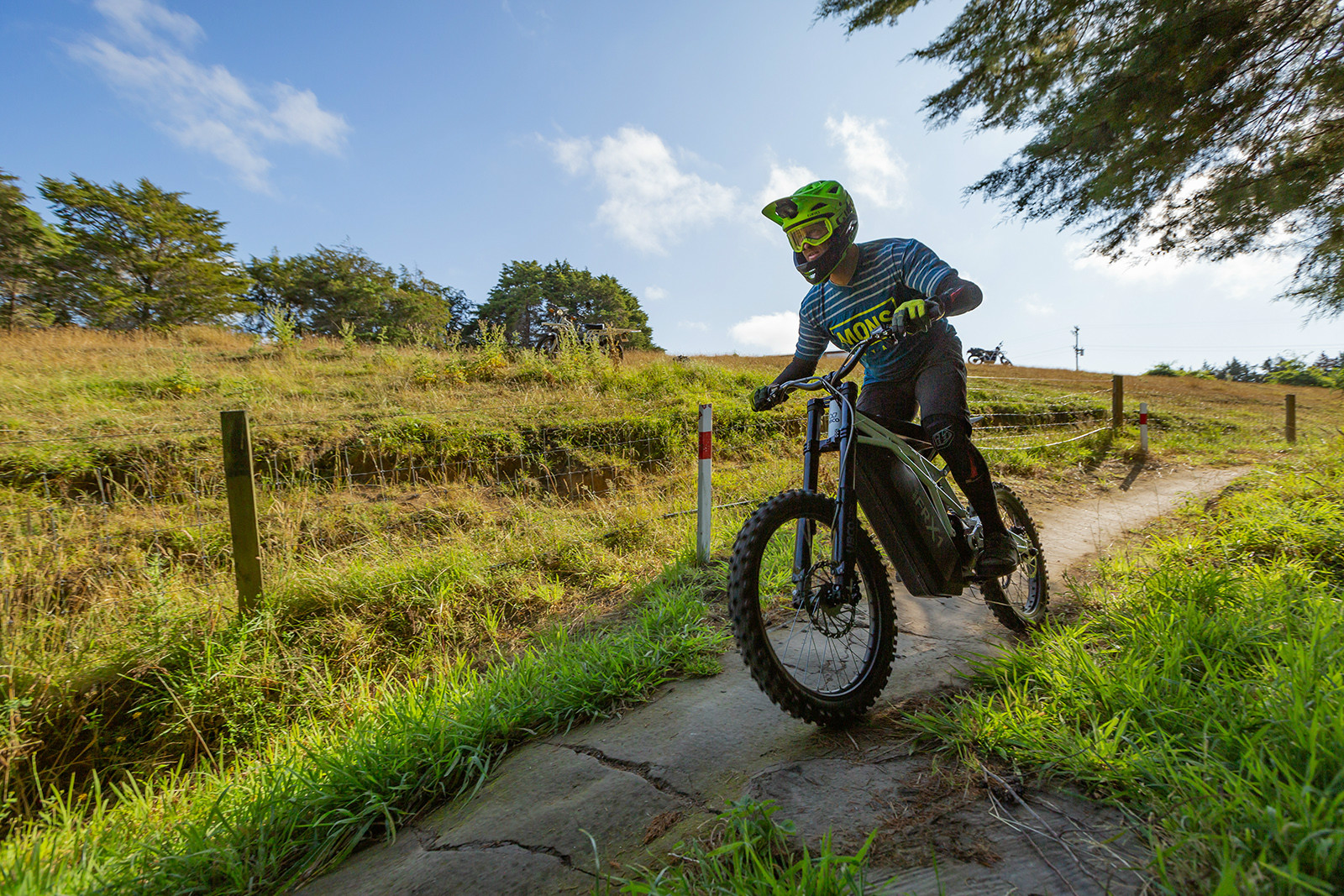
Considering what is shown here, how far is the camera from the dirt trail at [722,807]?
1.19 m

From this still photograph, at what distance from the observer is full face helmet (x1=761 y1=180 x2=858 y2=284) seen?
2.27 meters

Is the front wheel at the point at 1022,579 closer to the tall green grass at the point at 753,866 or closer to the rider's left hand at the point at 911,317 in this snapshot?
the rider's left hand at the point at 911,317

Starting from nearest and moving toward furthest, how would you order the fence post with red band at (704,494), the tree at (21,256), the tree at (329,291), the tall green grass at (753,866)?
the tall green grass at (753,866) → the fence post with red band at (704,494) → the tree at (21,256) → the tree at (329,291)

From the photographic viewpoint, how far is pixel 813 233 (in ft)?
7.57

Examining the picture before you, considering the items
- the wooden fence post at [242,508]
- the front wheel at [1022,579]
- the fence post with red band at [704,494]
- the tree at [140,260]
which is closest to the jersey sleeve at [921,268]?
the front wheel at [1022,579]

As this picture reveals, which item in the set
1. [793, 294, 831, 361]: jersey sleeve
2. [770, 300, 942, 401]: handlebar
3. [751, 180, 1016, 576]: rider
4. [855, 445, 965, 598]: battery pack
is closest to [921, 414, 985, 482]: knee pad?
[751, 180, 1016, 576]: rider

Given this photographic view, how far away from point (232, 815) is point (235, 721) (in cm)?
131

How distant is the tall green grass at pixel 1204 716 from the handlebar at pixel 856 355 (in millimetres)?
1179

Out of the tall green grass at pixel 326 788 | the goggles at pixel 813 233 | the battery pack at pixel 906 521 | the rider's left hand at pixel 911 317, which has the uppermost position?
the goggles at pixel 813 233

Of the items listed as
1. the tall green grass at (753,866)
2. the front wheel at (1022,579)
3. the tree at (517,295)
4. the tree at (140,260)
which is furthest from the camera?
the tree at (517,295)

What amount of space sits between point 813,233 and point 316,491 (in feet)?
17.0

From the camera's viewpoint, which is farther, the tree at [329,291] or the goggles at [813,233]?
the tree at [329,291]

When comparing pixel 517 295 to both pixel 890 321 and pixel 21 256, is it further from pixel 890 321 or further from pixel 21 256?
pixel 890 321

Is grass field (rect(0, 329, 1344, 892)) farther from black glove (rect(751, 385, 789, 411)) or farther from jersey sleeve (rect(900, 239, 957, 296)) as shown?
jersey sleeve (rect(900, 239, 957, 296))
